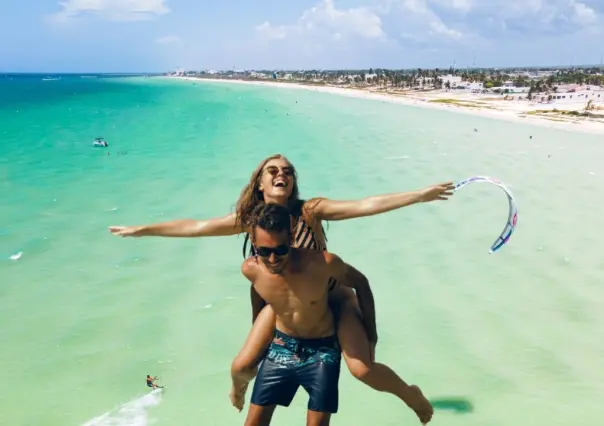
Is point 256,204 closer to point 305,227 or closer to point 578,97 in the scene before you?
point 305,227

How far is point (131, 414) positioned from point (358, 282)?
13.3 feet

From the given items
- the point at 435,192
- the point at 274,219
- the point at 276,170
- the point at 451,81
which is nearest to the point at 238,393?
the point at 274,219

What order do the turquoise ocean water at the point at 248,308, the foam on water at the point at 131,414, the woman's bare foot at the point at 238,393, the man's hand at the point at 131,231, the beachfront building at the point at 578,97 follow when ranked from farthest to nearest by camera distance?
the beachfront building at the point at 578,97, the turquoise ocean water at the point at 248,308, the foam on water at the point at 131,414, the woman's bare foot at the point at 238,393, the man's hand at the point at 131,231

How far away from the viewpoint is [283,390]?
4.32m

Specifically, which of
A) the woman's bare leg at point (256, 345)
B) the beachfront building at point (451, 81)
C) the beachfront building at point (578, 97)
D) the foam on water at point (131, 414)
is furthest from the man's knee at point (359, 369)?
the beachfront building at point (451, 81)

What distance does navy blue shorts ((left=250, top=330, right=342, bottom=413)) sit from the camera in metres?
4.20

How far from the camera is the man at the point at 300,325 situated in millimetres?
4027

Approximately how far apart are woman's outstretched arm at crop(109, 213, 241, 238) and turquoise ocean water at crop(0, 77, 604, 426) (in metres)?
3.23

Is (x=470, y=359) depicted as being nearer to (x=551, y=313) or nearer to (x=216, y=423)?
(x=551, y=313)

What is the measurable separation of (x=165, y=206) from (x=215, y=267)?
741 cm

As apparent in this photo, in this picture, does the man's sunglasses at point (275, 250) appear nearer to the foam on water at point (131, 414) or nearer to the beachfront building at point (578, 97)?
the foam on water at point (131, 414)

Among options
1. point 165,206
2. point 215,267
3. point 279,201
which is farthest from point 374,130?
point 279,201

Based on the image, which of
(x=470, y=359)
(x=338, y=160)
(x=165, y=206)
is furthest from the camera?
(x=338, y=160)

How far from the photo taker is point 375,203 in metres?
4.02
